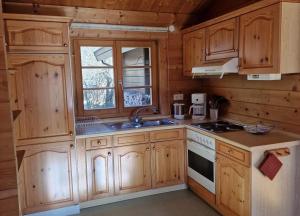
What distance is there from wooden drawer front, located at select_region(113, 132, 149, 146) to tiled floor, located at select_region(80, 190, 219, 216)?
69 cm

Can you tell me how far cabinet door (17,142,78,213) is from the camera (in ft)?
8.84

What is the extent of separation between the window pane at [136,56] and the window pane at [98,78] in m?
0.27

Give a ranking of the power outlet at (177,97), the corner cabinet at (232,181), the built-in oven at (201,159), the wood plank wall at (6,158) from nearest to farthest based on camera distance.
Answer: the wood plank wall at (6,158) → the corner cabinet at (232,181) → the built-in oven at (201,159) → the power outlet at (177,97)

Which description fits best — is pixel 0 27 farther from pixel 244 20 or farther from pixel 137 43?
pixel 137 43

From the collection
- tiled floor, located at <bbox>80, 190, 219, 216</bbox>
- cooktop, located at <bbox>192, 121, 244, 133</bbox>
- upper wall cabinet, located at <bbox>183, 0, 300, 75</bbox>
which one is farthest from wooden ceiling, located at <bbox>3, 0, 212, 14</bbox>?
tiled floor, located at <bbox>80, 190, 219, 216</bbox>

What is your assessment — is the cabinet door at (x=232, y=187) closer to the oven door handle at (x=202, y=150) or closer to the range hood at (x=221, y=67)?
the oven door handle at (x=202, y=150)

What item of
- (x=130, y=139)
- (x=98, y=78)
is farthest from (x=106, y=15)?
(x=130, y=139)

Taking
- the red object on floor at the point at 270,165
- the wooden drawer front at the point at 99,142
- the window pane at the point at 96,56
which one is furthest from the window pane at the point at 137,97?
the red object on floor at the point at 270,165

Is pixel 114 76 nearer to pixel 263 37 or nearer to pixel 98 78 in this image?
pixel 98 78

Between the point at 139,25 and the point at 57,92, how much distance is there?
146cm

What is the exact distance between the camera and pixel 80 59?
11.2ft

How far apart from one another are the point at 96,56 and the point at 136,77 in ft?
2.00

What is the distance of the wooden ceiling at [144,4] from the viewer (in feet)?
10.3

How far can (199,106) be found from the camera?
3.60 meters
